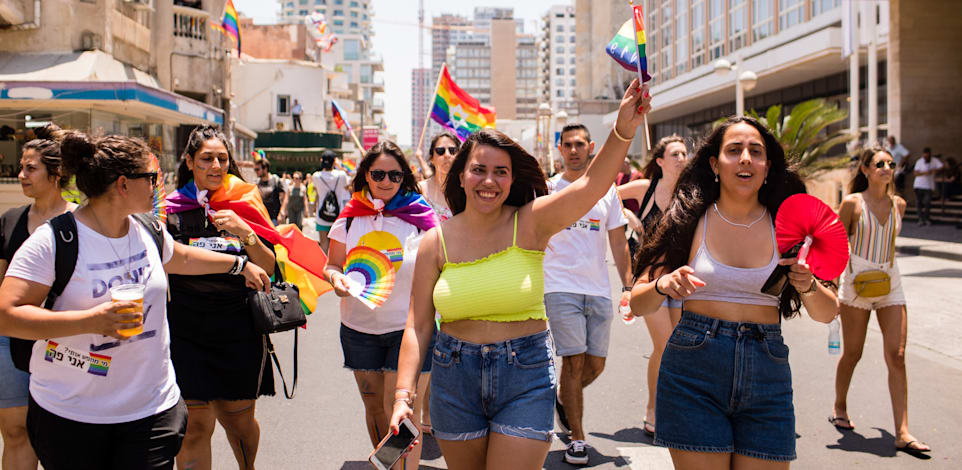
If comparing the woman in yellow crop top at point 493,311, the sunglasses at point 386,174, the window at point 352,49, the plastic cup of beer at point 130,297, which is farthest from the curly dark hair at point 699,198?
the window at point 352,49

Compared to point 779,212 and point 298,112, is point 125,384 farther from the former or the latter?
point 298,112

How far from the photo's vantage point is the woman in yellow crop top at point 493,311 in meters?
3.21

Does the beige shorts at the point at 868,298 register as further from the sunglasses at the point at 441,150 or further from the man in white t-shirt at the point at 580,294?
the sunglasses at the point at 441,150

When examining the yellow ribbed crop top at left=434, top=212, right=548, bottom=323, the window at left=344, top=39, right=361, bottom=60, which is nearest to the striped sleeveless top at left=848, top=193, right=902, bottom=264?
the yellow ribbed crop top at left=434, top=212, right=548, bottom=323

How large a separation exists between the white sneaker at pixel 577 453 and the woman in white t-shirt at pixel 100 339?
8.66 feet

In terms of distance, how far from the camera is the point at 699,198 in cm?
355

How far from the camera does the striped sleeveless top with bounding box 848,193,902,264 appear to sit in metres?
5.78

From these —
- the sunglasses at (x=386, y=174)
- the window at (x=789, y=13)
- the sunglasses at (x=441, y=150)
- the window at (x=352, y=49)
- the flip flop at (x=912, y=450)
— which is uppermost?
the window at (x=352, y=49)

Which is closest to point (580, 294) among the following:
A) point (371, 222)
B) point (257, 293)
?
point (371, 222)

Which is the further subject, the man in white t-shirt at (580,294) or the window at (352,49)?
the window at (352,49)

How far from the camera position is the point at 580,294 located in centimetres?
562

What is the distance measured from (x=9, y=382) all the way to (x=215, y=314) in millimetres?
1036

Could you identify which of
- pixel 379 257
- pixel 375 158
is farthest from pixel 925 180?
pixel 379 257

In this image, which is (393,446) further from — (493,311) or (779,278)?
(779,278)
